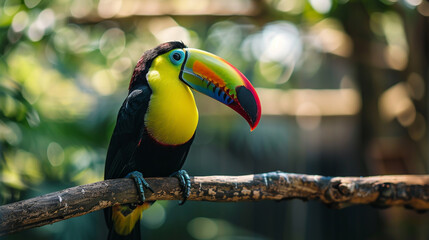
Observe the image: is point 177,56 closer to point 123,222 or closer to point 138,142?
point 138,142

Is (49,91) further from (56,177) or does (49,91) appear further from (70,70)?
(56,177)

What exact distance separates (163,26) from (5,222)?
3.72 m

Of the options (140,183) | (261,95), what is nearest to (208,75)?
(140,183)

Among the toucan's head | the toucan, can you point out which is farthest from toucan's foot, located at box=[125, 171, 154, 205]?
the toucan's head

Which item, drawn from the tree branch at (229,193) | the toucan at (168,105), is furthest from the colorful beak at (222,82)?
the tree branch at (229,193)

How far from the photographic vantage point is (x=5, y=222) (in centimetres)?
149

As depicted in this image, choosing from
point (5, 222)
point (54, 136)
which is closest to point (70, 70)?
point (54, 136)

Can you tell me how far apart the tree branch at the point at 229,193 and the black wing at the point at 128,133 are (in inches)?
5.8

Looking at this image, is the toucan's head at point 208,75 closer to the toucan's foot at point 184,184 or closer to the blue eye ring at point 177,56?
the blue eye ring at point 177,56

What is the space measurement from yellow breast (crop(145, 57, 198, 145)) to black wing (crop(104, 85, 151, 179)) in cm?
3

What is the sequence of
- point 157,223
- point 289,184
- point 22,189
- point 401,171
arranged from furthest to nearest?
point 157,223 → point 401,171 → point 22,189 → point 289,184

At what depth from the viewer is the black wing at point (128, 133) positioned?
6.30ft

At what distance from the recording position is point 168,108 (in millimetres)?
1865

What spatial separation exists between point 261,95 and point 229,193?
11.1 feet
